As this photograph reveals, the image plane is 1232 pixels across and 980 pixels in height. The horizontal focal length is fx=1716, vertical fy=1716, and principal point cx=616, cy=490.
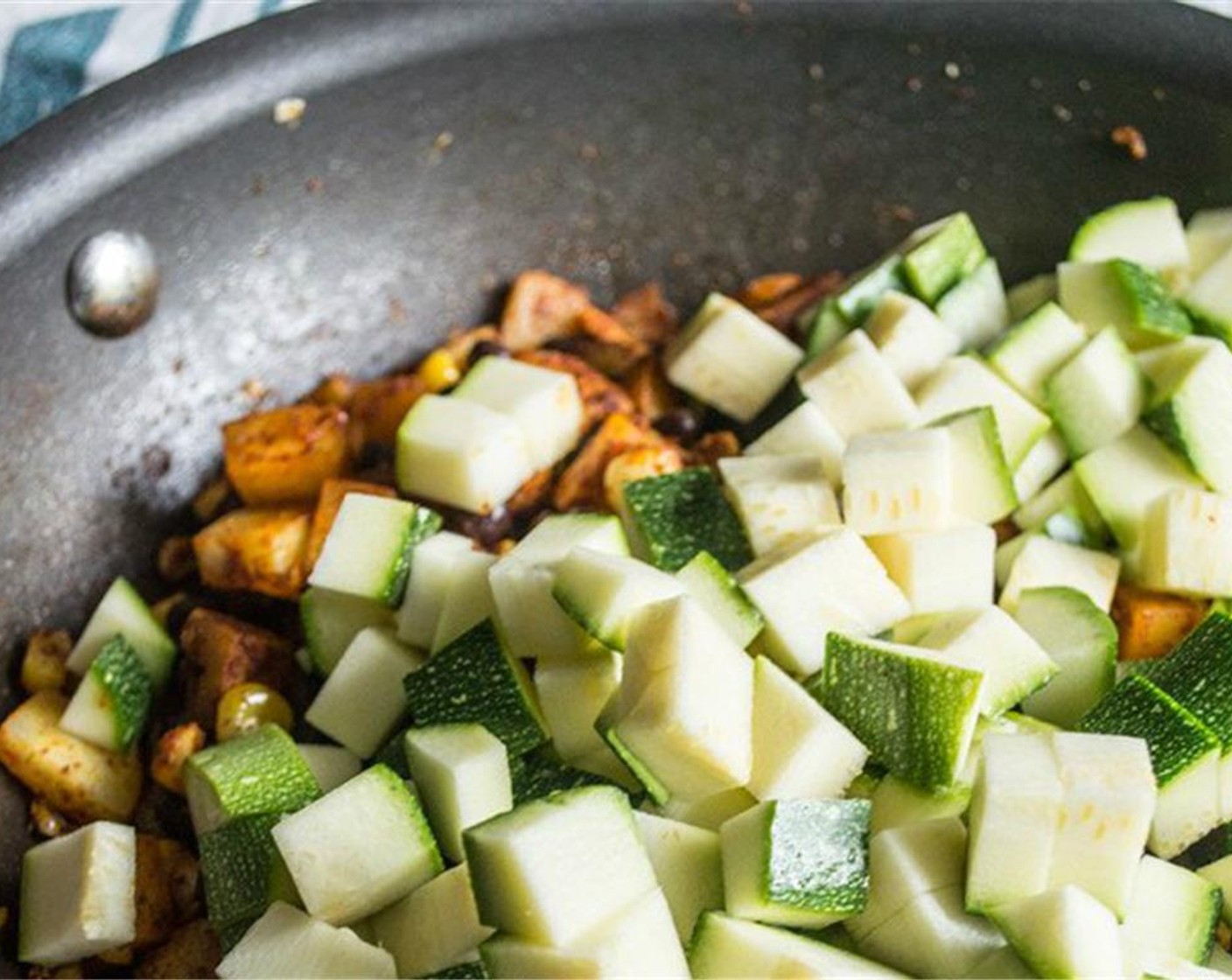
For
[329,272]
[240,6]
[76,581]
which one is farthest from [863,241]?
[76,581]

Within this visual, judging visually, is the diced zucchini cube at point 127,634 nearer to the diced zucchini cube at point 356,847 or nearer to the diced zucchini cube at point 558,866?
the diced zucchini cube at point 356,847

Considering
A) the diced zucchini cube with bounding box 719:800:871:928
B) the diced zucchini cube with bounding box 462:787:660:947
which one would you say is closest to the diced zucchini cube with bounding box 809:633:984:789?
the diced zucchini cube with bounding box 719:800:871:928

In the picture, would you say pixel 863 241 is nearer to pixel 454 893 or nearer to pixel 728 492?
pixel 728 492

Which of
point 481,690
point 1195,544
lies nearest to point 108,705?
point 481,690

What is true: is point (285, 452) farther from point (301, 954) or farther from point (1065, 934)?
point (1065, 934)

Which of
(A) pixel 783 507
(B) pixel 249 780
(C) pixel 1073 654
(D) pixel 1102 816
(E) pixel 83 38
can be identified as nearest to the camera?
(D) pixel 1102 816

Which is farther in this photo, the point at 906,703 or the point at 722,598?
the point at 722,598
